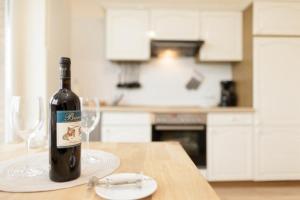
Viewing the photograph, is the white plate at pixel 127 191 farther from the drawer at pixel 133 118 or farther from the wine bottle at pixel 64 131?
the drawer at pixel 133 118

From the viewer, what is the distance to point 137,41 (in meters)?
2.57

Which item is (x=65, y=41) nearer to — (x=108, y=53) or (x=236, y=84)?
(x=108, y=53)

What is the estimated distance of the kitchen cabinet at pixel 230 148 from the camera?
237cm

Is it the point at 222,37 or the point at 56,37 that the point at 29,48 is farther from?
the point at 222,37

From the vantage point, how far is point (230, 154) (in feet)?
7.84

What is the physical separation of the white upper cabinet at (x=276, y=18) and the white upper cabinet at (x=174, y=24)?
65cm

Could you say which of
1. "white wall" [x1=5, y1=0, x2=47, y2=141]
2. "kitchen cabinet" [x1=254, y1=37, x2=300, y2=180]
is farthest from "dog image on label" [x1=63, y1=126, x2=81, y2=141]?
"kitchen cabinet" [x1=254, y1=37, x2=300, y2=180]

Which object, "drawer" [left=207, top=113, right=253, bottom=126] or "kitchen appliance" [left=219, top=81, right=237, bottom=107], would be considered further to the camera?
"kitchen appliance" [left=219, top=81, right=237, bottom=107]

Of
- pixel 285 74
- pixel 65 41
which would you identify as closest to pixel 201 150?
pixel 285 74

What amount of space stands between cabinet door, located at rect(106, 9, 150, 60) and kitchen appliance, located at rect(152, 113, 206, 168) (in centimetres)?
79

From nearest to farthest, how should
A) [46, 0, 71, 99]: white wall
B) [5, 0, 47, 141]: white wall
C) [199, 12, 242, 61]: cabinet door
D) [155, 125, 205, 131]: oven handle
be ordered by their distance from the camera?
[5, 0, 47, 141]: white wall < [46, 0, 71, 99]: white wall < [155, 125, 205, 131]: oven handle < [199, 12, 242, 61]: cabinet door

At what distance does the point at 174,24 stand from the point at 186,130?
4.05 ft

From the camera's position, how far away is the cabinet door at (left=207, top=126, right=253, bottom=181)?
2375mm

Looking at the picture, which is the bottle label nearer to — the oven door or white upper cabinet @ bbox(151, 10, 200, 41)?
the oven door
